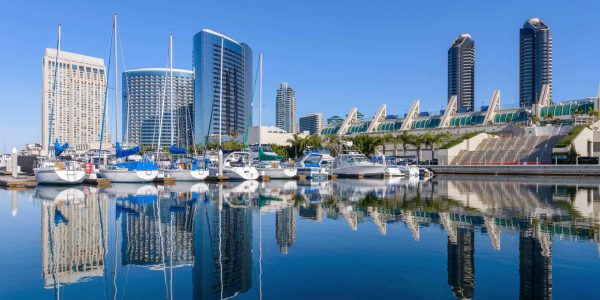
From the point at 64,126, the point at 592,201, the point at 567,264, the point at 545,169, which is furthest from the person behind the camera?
the point at 64,126

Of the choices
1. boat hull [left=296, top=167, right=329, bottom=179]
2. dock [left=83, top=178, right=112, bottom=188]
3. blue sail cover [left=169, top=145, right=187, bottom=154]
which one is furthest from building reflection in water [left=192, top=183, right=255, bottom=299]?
boat hull [left=296, top=167, right=329, bottom=179]

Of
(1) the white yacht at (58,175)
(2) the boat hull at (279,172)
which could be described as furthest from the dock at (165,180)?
(2) the boat hull at (279,172)

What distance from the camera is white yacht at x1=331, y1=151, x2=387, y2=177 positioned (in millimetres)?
68356

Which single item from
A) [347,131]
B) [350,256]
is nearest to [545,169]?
[350,256]

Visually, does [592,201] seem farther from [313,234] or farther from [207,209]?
[207,209]

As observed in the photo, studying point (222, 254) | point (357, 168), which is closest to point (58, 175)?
point (222, 254)

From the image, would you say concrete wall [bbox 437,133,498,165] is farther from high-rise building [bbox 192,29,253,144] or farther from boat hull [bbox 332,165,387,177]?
high-rise building [bbox 192,29,253,144]

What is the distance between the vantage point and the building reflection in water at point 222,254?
34.1ft

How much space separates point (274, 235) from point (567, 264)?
960 cm

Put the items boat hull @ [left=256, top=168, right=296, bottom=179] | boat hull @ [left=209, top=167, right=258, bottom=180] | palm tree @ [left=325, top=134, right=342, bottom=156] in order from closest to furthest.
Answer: boat hull @ [left=209, top=167, right=258, bottom=180], boat hull @ [left=256, top=168, right=296, bottom=179], palm tree @ [left=325, top=134, right=342, bottom=156]

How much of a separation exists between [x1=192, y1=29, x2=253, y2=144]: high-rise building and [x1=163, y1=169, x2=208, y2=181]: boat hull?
76.9 metres

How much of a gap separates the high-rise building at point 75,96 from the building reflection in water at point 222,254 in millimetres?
81264

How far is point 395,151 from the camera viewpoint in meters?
113

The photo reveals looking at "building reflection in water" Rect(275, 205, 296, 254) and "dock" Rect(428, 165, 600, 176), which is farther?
"dock" Rect(428, 165, 600, 176)
